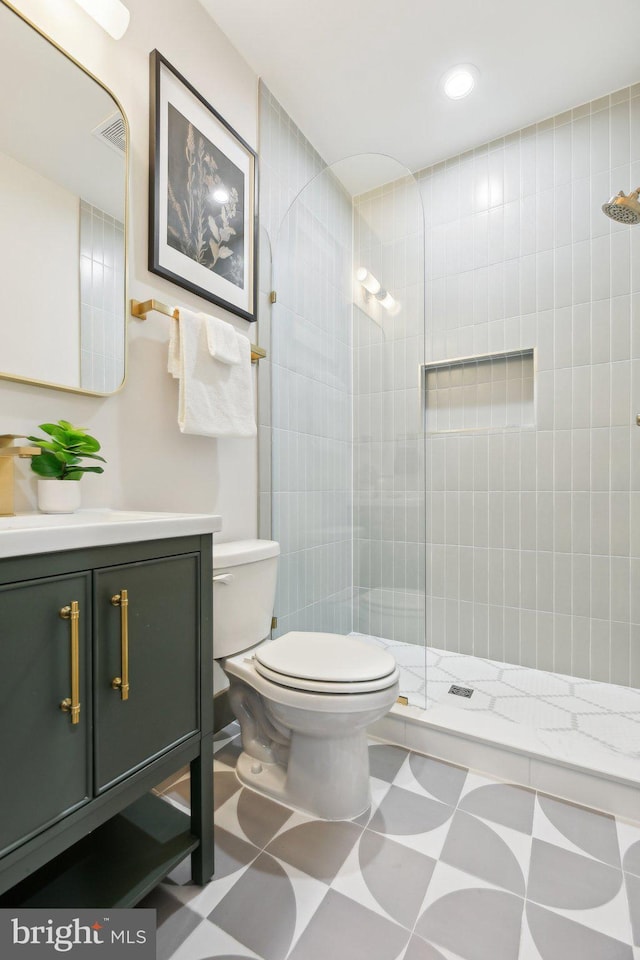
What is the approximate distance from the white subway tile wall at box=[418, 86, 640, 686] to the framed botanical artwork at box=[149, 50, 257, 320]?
112 cm

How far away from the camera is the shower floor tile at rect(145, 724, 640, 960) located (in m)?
0.90

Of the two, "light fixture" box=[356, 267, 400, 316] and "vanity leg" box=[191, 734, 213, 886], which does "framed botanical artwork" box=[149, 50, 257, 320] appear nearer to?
"light fixture" box=[356, 267, 400, 316]

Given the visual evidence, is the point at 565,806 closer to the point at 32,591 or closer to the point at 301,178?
the point at 32,591

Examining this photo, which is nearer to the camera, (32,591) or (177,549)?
(32,591)

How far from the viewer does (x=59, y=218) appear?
113cm

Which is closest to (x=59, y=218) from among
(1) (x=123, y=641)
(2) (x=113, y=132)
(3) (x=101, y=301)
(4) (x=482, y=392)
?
(3) (x=101, y=301)

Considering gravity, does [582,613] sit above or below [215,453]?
below

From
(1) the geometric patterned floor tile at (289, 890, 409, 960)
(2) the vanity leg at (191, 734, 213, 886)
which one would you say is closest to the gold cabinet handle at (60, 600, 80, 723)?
(2) the vanity leg at (191, 734, 213, 886)

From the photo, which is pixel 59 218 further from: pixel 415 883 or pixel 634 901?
pixel 634 901

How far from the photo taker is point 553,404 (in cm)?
215

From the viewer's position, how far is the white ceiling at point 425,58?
1.65 metres

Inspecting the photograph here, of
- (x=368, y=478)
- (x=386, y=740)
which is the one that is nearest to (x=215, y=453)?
(x=368, y=478)

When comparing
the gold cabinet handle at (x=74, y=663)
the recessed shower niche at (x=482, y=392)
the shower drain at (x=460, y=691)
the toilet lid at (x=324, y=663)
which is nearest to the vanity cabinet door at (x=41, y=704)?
the gold cabinet handle at (x=74, y=663)

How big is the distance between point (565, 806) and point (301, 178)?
2.66 meters
